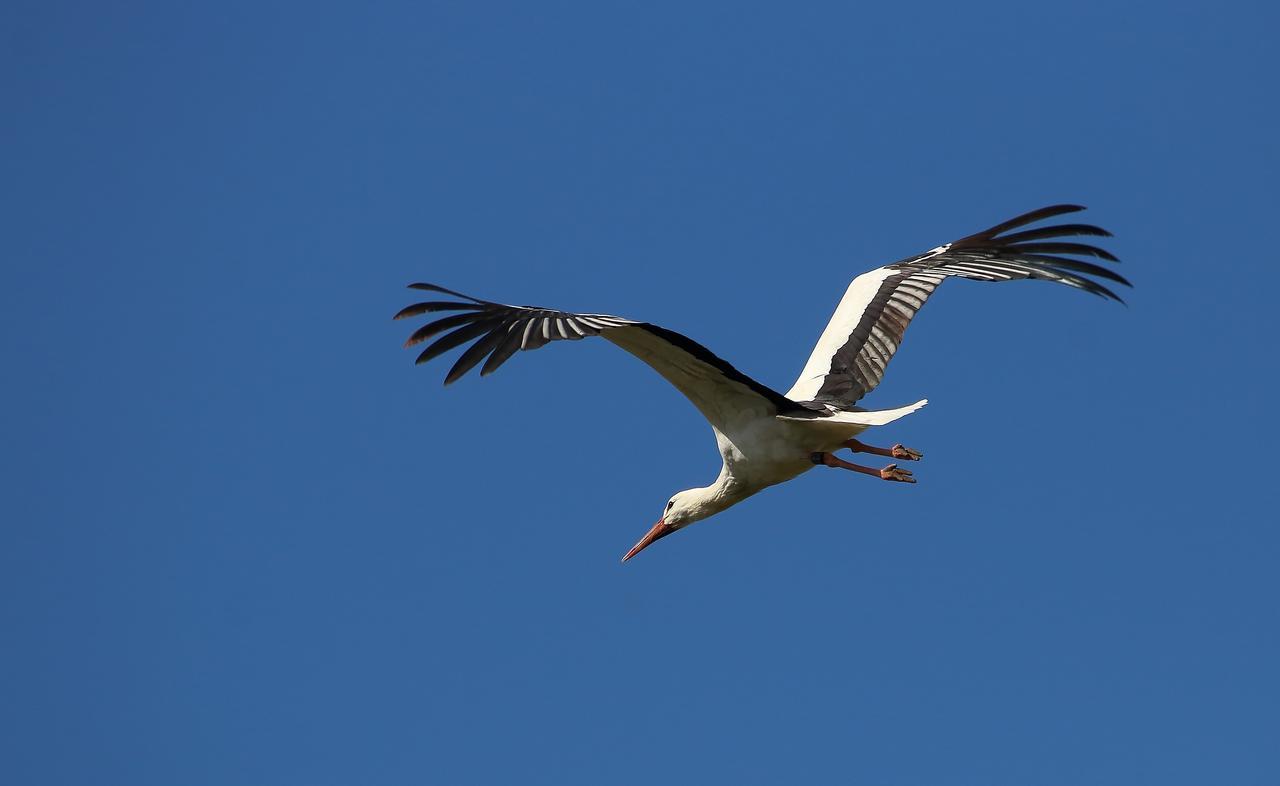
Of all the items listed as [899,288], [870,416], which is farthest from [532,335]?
[899,288]

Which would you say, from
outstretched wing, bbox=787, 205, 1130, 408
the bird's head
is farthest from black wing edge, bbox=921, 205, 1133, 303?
the bird's head

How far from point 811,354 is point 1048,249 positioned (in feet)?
7.86

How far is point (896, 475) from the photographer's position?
10844mm

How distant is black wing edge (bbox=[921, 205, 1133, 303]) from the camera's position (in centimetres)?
1104

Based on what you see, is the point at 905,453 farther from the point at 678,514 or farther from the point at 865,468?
the point at 678,514

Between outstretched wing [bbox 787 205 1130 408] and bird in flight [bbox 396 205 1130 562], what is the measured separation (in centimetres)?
1

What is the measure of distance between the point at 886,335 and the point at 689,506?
2487 mm

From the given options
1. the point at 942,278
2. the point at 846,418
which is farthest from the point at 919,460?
the point at 942,278

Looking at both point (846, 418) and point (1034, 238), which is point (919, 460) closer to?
point (846, 418)

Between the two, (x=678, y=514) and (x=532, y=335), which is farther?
(x=678, y=514)

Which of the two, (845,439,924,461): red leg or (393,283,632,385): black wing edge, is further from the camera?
(845,439,924,461): red leg

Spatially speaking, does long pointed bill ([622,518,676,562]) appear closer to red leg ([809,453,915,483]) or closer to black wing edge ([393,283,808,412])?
red leg ([809,453,915,483])

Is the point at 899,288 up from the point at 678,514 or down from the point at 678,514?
up

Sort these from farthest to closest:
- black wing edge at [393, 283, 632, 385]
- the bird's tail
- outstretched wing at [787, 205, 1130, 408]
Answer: outstretched wing at [787, 205, 1130, 408] < the bird's tail < black wing edge at [393, 283, 632, 385]
